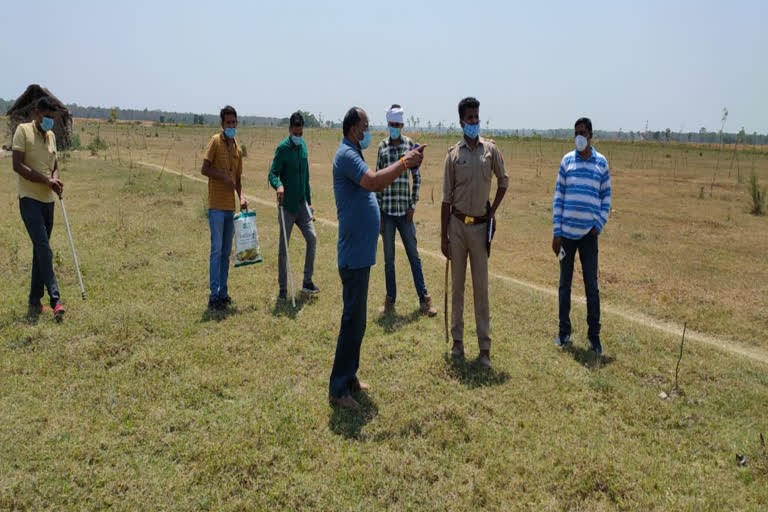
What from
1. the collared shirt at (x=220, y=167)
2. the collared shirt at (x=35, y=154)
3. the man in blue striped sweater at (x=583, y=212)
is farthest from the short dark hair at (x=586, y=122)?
the collared shirt at (x=35, y=154)

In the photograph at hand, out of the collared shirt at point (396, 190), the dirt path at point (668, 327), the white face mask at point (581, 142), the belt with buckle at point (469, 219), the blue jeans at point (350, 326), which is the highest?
the white face mask at point (581, 142)

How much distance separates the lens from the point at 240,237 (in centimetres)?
613

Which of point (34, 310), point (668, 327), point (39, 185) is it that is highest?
point (39, 185)

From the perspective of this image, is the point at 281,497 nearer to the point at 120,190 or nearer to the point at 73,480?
the point at 73,480

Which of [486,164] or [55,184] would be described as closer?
[486,164]

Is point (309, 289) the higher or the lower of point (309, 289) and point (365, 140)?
the lower

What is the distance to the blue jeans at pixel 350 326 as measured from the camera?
400 cm

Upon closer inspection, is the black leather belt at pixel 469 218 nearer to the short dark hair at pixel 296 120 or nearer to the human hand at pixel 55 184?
the short dark hair at pixel 296 120

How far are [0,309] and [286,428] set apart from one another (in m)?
4.20

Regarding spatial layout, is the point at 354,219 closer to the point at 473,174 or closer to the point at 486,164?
the point at 473,174

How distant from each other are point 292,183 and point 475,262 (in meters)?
2.65

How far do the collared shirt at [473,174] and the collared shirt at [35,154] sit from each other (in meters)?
4.30

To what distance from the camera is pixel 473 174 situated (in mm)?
4660

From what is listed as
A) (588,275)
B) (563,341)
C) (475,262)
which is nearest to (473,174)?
(475,262)
